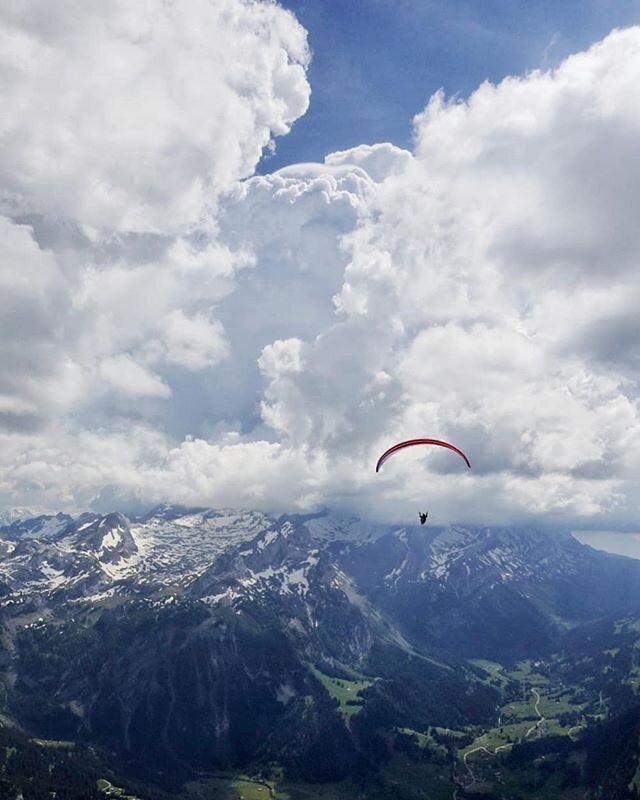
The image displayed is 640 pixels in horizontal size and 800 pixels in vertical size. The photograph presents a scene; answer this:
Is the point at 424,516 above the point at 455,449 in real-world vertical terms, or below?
below

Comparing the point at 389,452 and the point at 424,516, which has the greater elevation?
the point at 389,452
